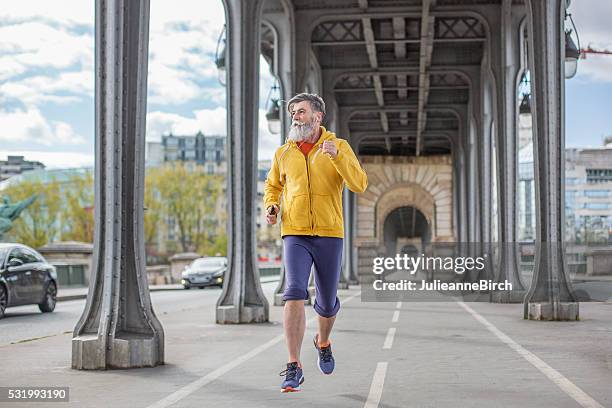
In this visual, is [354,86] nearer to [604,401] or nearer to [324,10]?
[324,10]

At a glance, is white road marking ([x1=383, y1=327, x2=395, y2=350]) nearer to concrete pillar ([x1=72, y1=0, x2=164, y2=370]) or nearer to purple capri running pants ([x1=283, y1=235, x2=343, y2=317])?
concrete pillar ([x1=72, y1=0, x2=164, y2=370])

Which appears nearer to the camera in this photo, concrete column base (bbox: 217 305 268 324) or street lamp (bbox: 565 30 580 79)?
concrete column base (bbox: 217 305 268 324)

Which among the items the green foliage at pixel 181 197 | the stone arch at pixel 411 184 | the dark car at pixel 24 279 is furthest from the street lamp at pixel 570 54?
the green foliage at pixel 181 197

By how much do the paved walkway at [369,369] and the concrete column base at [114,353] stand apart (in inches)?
9.4

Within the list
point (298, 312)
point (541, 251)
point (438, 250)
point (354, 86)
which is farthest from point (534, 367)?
point (438, 250)

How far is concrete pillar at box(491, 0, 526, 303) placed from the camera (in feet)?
77.6

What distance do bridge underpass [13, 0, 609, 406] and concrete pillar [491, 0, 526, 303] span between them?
0.04m

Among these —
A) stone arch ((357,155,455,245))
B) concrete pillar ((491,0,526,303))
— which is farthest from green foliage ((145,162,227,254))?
concrete pillar ((491,0,526,303))

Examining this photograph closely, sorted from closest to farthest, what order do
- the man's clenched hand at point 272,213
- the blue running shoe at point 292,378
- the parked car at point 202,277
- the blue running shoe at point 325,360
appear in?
the man's clenched hand at point 272,213 < the blue running shoe at point 292,378 < the blue running shoe at point 325,360 < the parked car at point 202,277

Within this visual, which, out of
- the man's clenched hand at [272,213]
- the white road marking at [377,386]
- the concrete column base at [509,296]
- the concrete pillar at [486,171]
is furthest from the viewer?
the concrete pillar at [486,171]

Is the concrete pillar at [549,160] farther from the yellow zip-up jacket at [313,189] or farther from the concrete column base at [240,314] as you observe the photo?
the yellow zip-up jacket at [313,189]

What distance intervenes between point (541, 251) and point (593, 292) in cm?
1009

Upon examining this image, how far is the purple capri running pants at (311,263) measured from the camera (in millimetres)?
6812

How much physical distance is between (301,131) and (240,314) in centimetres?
971
